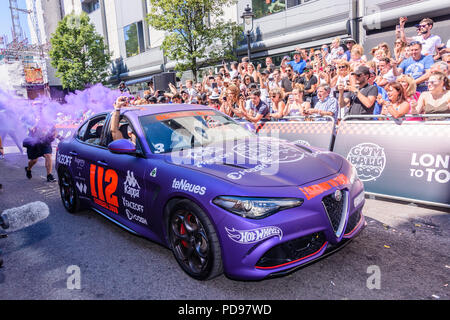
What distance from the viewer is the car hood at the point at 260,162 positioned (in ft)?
9.66

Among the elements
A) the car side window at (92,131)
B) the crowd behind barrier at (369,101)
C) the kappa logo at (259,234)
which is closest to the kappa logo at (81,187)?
the car side window at (92,131)

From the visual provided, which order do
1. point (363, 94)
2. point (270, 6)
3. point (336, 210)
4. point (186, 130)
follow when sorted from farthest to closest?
point (270, 6) < point (363, 94) < point (186, 130) < point (336, 210)

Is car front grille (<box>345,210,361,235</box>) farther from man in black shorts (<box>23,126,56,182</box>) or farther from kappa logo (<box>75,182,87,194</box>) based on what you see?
man in black shorts (<box>23,126,56,182</box>)

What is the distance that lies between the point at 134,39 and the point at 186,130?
26618 millimetres

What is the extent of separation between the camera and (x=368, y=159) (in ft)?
17.6

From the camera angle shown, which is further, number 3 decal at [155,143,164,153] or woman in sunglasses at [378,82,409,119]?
woman in sunglasses at [378,82,409,119]

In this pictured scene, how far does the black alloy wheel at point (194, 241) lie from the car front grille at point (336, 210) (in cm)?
100

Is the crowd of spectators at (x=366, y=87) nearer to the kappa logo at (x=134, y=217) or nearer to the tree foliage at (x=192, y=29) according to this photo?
the kappa logo at (x=134, y=217)

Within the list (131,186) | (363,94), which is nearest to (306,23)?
(363,94)

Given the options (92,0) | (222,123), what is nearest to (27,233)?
(222,123)

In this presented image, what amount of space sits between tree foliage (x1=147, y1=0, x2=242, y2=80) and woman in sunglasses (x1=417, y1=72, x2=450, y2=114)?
12280mm

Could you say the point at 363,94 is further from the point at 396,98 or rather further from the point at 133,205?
the point at 133,205

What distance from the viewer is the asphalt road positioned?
2.90 metres

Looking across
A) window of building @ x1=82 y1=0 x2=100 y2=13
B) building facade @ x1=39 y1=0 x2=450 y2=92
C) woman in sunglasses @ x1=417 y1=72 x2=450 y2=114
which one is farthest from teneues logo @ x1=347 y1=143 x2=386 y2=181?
window of building @ x1=82 y1=0 x2=100 y2=13
